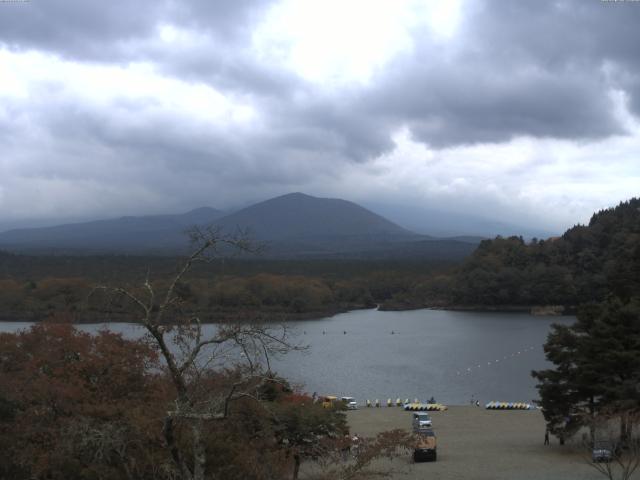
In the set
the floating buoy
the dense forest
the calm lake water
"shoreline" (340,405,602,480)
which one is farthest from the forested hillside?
"shoreline" (340,405,602,480)

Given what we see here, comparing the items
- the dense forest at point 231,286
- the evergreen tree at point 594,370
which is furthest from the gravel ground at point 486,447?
the dense forest at point 231,286

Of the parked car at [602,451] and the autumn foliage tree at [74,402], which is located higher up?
the autumn foliage tree at [74,402]

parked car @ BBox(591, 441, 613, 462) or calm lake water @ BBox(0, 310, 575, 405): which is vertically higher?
parked car @ BBox(591, 441, 613, 462)

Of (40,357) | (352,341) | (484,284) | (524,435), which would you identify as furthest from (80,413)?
(484,284)

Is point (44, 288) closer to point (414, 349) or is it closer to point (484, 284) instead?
point (414, 349)

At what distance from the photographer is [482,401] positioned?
22.9 metres

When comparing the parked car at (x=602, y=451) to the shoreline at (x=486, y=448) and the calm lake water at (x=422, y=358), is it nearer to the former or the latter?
the shoreline at (x=486, y=448)

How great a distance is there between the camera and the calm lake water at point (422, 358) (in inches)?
976

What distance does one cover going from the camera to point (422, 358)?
106ft

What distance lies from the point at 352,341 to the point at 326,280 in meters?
26.3

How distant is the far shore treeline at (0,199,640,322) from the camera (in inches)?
1956

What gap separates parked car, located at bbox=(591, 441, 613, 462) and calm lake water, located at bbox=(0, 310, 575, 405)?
8.45 m

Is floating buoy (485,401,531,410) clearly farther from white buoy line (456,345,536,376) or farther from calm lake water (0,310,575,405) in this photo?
white buoy line (456,345,536,376)

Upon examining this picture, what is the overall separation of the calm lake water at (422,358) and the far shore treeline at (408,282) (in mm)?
4887
